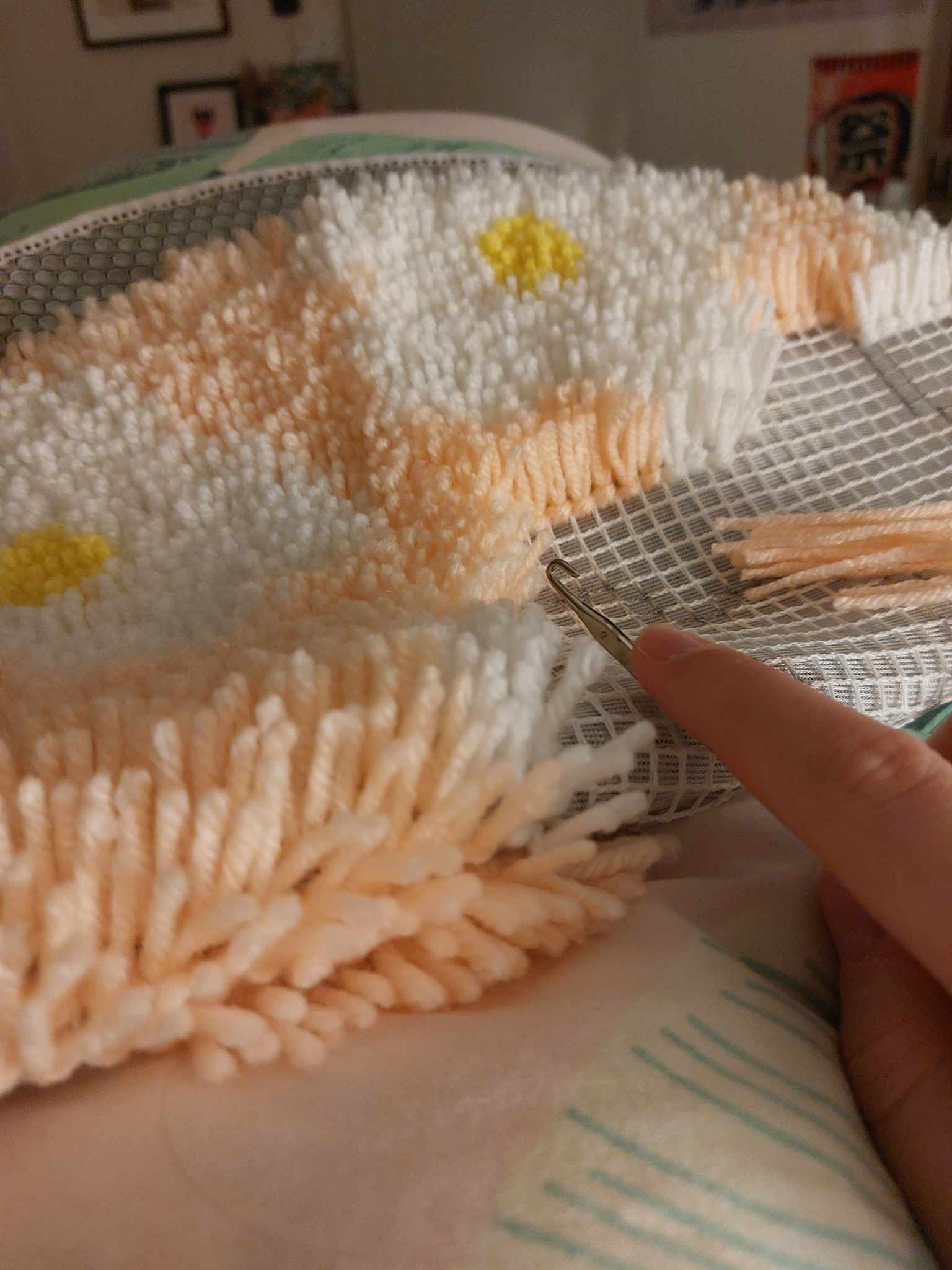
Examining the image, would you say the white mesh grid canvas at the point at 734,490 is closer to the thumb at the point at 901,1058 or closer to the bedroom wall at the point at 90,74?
the thumb at the point at 901,1058

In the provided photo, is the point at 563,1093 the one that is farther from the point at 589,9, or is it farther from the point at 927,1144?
the point at 589,9

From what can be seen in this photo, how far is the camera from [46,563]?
0.44 meters

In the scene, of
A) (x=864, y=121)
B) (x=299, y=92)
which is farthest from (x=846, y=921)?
(x=299, y=92)

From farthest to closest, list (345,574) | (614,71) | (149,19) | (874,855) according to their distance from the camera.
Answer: (149,19) < (614,71) < (345,574) < (874,855)

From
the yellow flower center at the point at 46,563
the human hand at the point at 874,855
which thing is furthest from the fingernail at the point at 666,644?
the yellow flower center at the point at 46,563

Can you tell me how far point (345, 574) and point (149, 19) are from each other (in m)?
1.40

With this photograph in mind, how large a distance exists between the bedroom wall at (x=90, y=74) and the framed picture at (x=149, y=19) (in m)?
0.02

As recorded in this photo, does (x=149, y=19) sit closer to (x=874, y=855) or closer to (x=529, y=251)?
(x=529, y=251)

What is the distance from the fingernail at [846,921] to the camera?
0.97 ft

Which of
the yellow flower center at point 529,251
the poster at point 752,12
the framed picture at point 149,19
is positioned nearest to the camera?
the yellow flower center at point 529,251

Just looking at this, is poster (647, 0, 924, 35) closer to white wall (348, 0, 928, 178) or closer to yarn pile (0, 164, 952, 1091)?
white wall (348, 0, 928, 178)

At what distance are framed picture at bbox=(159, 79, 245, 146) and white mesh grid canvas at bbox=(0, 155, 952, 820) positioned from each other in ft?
3.12

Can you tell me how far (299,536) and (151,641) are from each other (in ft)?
0.27

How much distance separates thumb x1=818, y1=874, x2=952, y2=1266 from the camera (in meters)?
0.23
